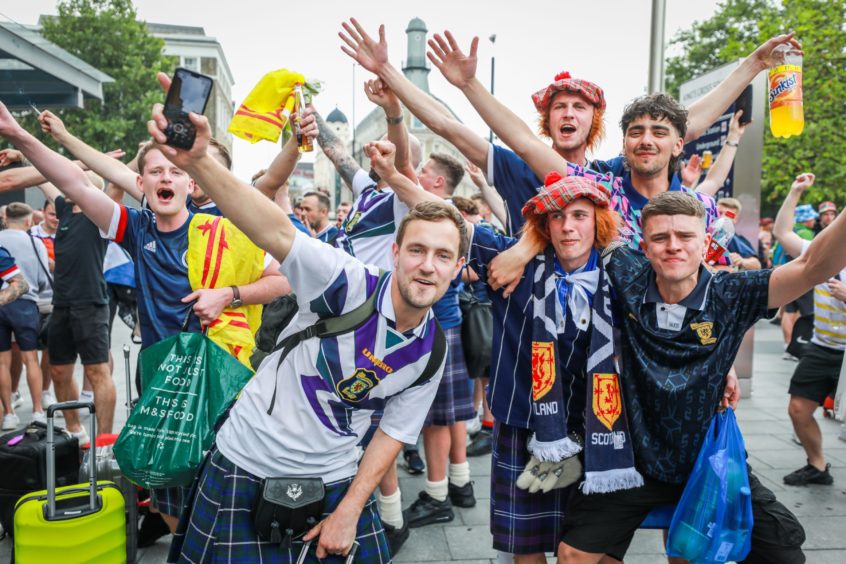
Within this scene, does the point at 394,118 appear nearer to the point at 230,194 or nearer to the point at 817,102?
the point at 230,194

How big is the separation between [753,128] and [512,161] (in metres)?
6.41

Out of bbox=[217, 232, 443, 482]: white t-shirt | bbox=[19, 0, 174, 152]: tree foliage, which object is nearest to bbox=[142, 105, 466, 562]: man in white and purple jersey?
bbox=[217, 232, 443, 482]: white t-shirt

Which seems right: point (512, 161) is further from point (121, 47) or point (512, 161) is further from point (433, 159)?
point (121, 47)

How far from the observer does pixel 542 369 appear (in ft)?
7.83

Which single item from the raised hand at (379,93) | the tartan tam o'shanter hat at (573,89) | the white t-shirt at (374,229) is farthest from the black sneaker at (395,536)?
the tartan tam o'shanter hat at (573,89)

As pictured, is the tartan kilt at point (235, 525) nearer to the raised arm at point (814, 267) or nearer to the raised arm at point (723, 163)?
the raised arm at point (814, 267)

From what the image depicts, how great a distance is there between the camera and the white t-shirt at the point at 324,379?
201 cm

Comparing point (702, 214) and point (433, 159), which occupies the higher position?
point (433, 159)

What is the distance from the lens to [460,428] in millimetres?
4289

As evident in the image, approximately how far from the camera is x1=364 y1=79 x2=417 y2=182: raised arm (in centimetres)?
296

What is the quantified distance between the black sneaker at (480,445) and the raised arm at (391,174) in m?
3.15

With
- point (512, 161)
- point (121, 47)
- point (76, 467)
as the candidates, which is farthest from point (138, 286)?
point (121, 47)

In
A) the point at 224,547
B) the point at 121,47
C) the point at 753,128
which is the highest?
the point at 121,47

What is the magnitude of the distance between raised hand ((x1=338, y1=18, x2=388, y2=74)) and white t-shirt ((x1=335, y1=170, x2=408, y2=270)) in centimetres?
82
